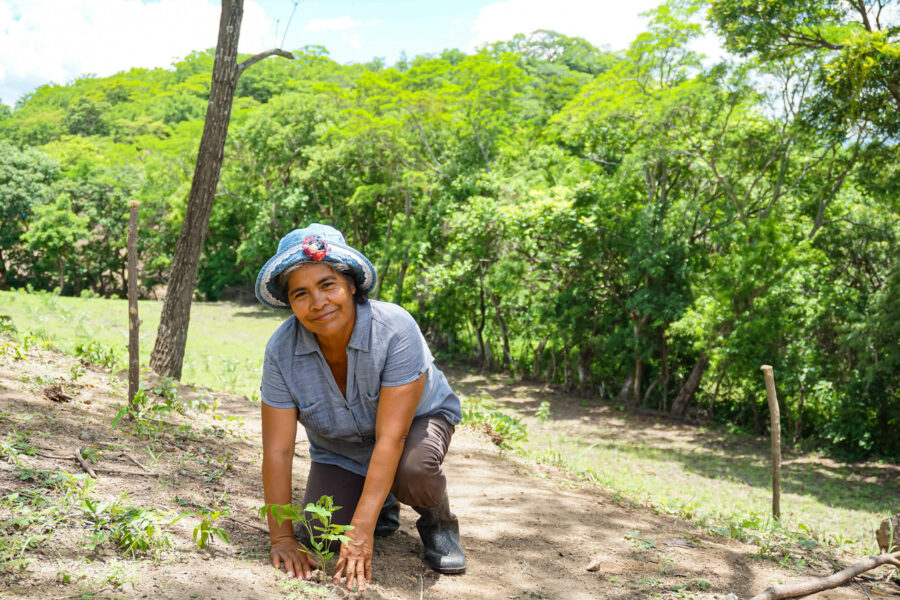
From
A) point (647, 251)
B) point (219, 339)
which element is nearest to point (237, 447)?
point (647, 251)

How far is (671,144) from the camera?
11.6m

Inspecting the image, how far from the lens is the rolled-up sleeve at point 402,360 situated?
2.48 m

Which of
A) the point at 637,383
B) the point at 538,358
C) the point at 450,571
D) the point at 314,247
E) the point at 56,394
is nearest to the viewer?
the point at 314,247

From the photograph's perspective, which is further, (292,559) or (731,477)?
(731,477)

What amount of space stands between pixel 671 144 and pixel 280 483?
10.6m

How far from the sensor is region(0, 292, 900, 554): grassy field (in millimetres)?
5957

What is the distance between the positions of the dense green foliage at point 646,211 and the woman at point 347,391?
311 inches

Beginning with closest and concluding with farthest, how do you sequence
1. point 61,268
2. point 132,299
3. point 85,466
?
point 85,466 → point 132,299 → point 61,268

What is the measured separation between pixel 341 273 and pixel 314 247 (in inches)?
6.1

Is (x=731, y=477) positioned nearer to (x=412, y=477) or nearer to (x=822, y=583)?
(x=822, y=583)

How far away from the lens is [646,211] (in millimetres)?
12047

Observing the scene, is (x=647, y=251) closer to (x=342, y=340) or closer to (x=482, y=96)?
(x=482, y=96)

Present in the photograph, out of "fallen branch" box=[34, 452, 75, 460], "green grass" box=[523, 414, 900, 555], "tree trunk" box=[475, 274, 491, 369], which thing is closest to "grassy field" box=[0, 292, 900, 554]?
"green grass" box=[523, 414, 900, 555]

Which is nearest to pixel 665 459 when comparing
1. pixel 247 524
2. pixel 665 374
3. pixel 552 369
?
pixel 665 374
